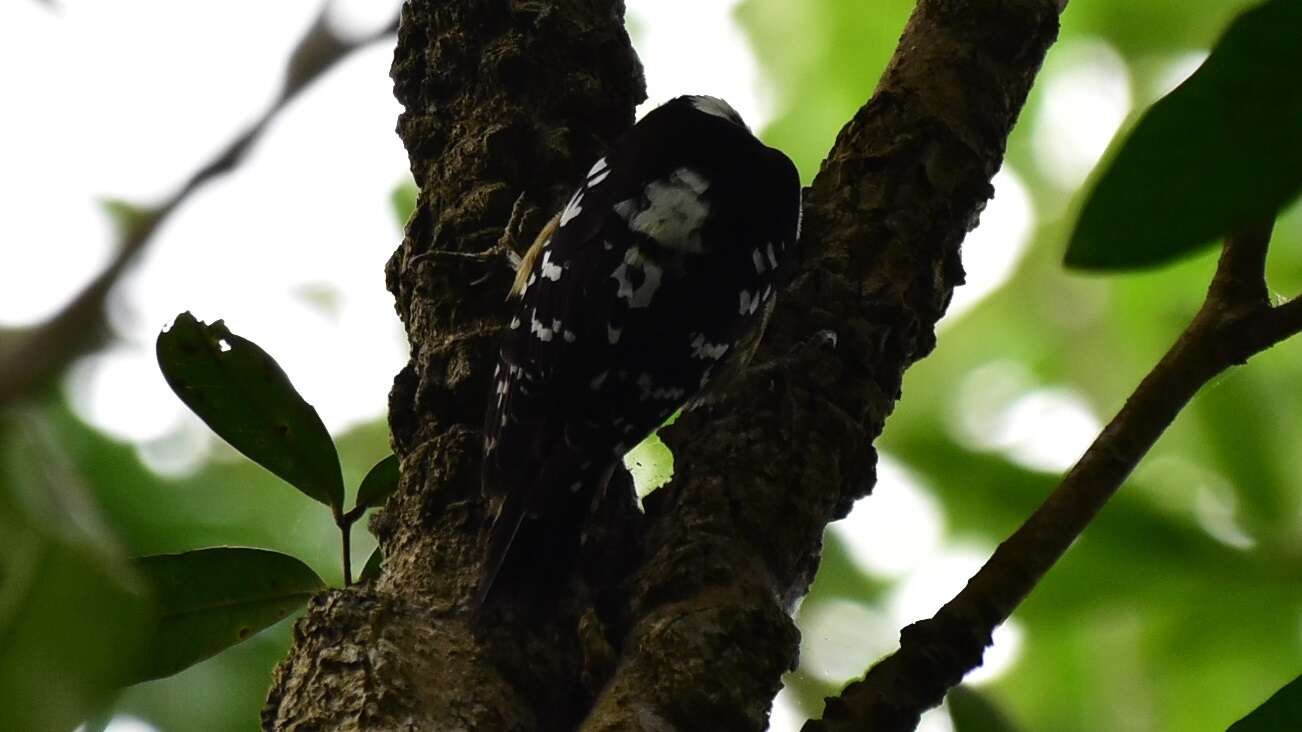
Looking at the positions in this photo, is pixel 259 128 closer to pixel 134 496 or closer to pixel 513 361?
pixel 513 361

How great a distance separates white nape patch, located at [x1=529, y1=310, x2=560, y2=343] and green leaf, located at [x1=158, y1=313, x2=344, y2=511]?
0.28m

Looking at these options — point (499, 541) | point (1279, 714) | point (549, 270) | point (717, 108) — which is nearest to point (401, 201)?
point (717, 108)

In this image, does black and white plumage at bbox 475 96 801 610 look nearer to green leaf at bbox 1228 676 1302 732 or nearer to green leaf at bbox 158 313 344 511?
green leaf at bbox 158 313 344 511

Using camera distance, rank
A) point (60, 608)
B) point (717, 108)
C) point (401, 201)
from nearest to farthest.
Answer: point (60, 608)
point (717, 108)
point (401, 201)

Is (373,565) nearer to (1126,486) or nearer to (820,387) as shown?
(820,387)

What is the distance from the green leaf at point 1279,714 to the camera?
0.75 m

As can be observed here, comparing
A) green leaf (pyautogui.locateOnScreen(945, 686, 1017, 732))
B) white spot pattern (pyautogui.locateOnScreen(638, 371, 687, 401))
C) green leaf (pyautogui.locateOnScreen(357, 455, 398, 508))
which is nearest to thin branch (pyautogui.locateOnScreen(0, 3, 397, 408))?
green leaf (pyautogui.locateOnScreen(357, 455, 398, 508))

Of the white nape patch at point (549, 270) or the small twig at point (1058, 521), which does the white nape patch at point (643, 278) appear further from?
the small twig at point (1058, 521)

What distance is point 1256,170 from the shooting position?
1.86 feet

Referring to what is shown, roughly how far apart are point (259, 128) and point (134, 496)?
2.38ft

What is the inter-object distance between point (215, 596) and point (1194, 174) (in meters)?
1.22

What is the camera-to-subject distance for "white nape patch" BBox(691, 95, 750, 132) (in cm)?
226

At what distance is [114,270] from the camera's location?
149cm

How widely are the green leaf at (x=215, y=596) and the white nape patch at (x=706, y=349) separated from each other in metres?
0.55
